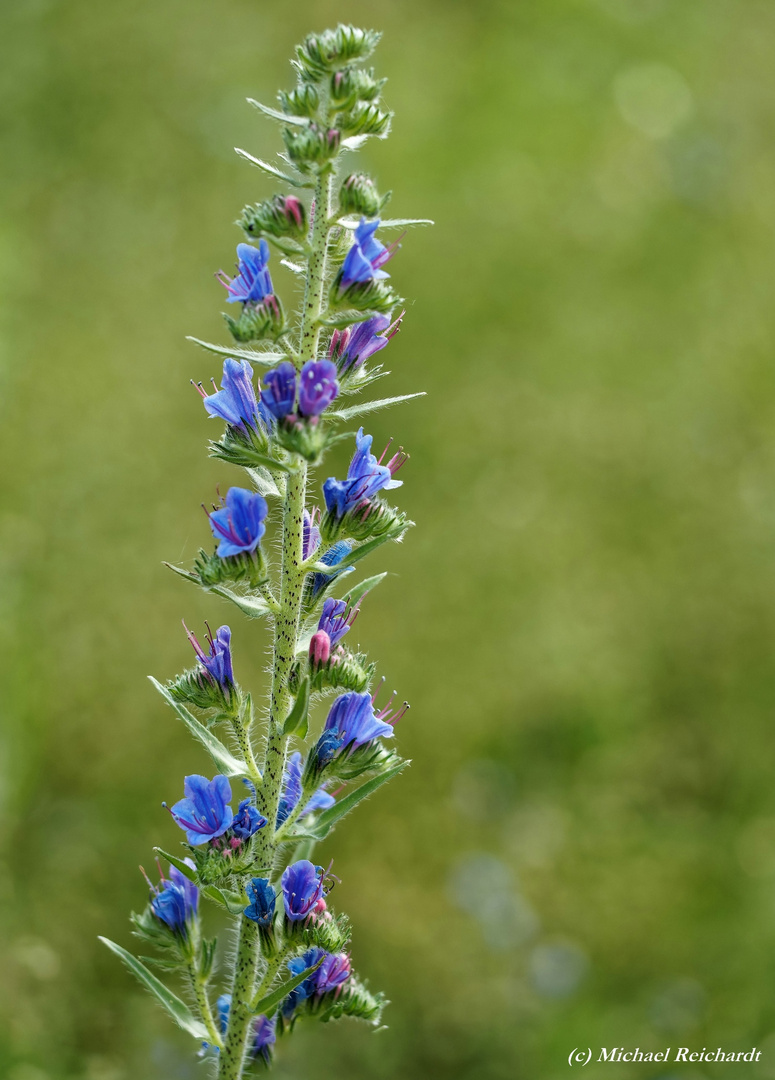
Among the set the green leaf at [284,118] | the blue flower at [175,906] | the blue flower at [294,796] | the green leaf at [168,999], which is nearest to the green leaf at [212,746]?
the blue flower at [294,796]

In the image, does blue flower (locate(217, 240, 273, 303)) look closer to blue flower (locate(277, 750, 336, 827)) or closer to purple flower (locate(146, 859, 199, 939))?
blue flower (locate(277, 750, 336, 827))

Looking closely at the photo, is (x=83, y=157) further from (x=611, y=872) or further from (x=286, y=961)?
(x=286, y=961)

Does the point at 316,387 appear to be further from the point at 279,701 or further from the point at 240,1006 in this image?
the point at 240,1006

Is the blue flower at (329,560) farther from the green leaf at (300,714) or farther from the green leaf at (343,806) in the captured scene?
the green leaf at (343,806)

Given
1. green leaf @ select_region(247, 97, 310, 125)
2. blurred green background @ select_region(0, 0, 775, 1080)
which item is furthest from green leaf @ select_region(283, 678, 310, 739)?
blurred green background @ select_region(0, 0, 775, 1080)

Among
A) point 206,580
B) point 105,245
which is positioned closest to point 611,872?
point 206,580

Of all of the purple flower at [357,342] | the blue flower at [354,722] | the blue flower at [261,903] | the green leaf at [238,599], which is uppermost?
the purple flower at [357,342]

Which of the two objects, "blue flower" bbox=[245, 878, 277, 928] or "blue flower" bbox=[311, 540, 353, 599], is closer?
"blue flower" bbox=[245, 878, 277, 928]
